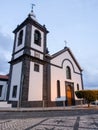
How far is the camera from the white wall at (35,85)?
1618 centimetres

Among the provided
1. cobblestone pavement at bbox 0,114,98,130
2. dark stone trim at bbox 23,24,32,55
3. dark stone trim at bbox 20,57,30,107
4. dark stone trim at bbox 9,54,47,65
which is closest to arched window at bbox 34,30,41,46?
dark stone trim at bbox 23,24,32,55

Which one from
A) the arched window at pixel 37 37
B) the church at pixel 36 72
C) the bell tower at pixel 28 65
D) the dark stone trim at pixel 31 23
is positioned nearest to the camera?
the bell tower at pixel 28 65

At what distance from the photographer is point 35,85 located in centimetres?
1688

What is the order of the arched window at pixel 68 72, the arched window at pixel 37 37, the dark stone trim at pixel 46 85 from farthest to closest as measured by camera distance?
the arched window at pixel 68 72, the arched window at pixel 37 37, the dark stone trim at pixel 46 85

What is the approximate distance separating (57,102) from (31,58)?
7021 millimetres

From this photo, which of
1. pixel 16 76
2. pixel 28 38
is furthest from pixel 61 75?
pixel 28 38

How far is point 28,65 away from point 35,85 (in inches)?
102

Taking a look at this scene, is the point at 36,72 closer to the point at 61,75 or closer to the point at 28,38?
the point at 28,38

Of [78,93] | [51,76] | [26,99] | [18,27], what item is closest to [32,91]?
[26,99]

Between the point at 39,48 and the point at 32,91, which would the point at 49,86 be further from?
the point at 39,48

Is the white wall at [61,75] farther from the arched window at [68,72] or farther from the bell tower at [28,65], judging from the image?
the bell tower at [28,65]

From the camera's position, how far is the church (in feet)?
53.1

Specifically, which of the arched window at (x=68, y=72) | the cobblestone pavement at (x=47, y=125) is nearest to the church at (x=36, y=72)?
the arched window at (x=68, y=72)

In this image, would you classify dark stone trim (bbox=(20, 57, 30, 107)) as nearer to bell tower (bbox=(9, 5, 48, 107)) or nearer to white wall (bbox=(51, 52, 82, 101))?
bell tower (bbox=(9, 5, 48, 107))
